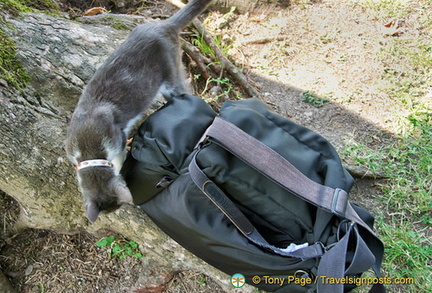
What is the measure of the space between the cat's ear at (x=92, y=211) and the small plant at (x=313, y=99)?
A: 8.82ft

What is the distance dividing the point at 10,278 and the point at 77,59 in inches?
76.4

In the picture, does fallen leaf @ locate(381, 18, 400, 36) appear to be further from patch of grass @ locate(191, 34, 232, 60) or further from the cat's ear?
the cat's ear

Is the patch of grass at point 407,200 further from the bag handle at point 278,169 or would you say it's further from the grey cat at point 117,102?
the grey cat at point 117,102

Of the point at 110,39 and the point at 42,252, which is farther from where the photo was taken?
the point at 110,39

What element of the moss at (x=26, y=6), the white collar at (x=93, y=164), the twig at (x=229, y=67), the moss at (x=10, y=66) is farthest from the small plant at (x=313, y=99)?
the moss at (x=26, y=6)

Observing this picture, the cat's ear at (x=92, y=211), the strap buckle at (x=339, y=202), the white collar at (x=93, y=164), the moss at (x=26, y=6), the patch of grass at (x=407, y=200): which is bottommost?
the patch of grass at (x=407, y=200)

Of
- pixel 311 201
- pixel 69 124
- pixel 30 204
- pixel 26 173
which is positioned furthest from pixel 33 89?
pixel 311 201

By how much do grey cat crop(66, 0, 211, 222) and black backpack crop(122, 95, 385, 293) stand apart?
14.9 inches

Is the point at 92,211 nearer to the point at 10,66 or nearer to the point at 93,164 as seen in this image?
the point at 93,164

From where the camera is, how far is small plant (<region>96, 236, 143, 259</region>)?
2.54 m

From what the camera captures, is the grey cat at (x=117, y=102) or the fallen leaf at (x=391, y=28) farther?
the fallen leaf at (x=391, y=28)

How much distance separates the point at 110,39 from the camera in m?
3.06

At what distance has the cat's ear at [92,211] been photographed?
2.11 m

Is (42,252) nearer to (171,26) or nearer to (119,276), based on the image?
(119,276)
